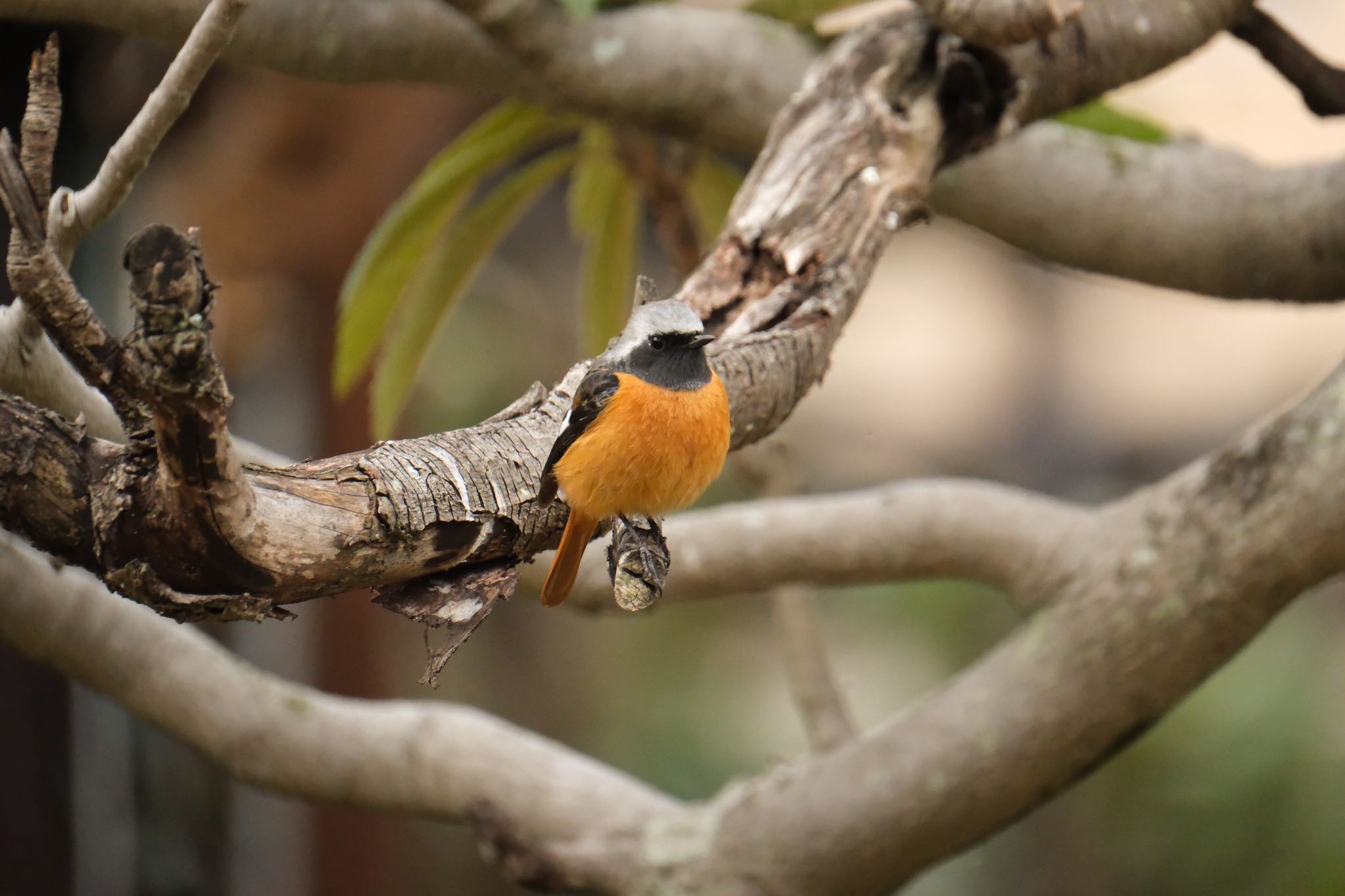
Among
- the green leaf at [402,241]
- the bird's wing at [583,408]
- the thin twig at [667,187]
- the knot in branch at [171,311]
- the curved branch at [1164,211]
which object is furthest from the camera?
the thin twig at [667,187]

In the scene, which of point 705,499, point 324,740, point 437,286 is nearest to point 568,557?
point 324,740

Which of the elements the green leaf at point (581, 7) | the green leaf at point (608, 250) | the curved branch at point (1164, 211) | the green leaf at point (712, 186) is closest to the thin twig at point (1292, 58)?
the curved branch at point (1164, 211)

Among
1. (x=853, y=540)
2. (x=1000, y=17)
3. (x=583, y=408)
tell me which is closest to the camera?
(x=583, y=408)

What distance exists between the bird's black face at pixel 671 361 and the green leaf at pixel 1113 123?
1.72 metres

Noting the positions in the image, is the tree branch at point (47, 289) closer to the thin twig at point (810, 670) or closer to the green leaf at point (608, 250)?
the thin twig at point (810, 670)

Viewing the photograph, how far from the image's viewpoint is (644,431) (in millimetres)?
1627

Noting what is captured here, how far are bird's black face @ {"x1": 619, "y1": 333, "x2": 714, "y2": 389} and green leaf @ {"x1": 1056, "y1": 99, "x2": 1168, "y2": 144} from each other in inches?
67.7

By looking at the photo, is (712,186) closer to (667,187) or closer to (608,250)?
(667,187)

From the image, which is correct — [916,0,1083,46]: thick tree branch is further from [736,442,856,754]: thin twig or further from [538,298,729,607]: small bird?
[736,442,856,754]: thin twig

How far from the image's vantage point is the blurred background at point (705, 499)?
4391 millimetres

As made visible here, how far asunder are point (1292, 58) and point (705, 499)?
3933 mm

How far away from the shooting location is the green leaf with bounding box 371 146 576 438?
302cm

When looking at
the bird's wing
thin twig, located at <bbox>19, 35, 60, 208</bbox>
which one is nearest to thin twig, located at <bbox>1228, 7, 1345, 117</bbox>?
the bird's wing

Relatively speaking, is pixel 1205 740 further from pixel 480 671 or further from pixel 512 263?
pixel 512 263
